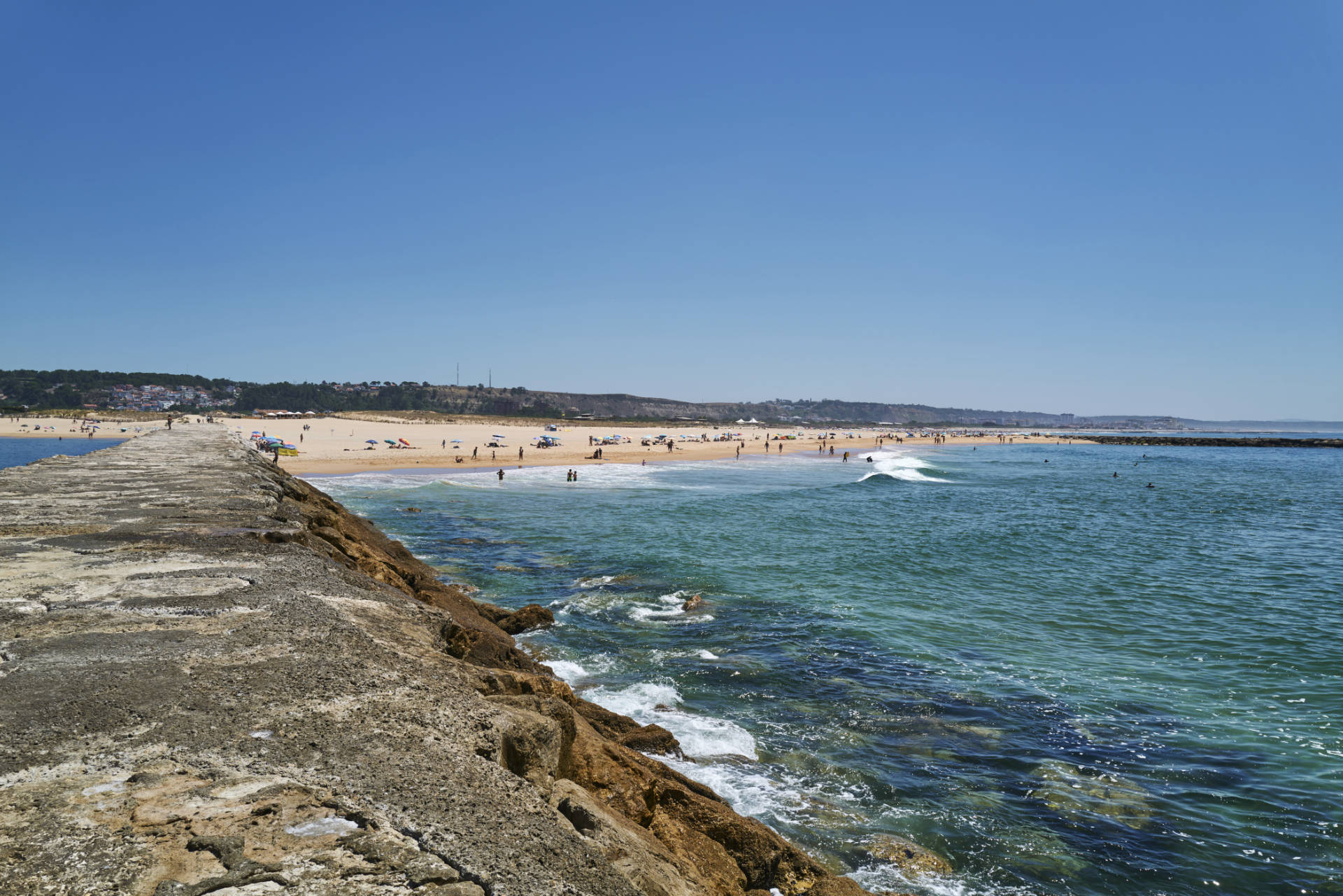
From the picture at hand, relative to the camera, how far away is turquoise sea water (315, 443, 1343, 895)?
7484 millimetres

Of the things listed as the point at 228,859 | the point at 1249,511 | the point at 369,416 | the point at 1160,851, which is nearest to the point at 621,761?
the point at 228,859

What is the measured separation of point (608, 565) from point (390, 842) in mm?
17371

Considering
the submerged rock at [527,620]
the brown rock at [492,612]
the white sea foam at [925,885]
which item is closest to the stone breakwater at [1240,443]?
the submerged rock at [527,620]

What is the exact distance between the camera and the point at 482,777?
147 inches

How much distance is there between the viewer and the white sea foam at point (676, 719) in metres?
9.15

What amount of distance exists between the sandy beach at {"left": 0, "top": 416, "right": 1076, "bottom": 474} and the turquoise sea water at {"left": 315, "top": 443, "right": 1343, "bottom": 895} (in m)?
27.8

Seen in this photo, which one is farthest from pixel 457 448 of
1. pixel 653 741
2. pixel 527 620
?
pixel 653 741

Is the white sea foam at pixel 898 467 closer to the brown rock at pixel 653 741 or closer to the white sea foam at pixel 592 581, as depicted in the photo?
the white sea foam at pixel 592 581

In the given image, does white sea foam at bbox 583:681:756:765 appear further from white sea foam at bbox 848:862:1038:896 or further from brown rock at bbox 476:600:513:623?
brown rock at bbox 476:600:513:623

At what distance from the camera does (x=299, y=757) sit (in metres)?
3.74

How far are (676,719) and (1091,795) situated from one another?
5.19 metres

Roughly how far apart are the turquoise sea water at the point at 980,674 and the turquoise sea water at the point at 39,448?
103 ft

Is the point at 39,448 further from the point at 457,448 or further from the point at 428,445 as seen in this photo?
the point at 457,448

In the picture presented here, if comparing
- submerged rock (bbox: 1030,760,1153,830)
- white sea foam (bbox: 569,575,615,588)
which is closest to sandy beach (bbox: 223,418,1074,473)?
white sea foam (bbox: 569,575,615,588)
